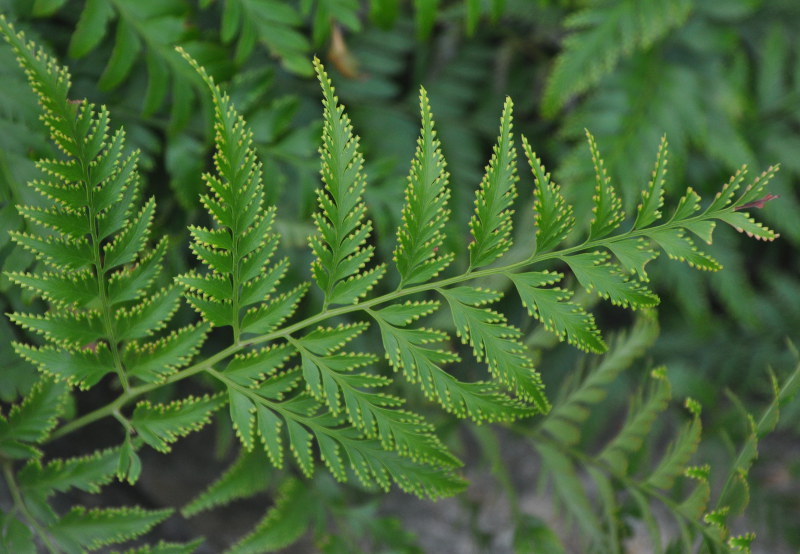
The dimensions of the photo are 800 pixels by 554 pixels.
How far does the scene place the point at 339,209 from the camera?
37.0 inches

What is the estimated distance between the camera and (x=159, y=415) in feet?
3.56

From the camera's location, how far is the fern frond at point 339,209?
895mm

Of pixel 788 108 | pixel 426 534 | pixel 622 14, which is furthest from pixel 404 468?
pixel 788 108

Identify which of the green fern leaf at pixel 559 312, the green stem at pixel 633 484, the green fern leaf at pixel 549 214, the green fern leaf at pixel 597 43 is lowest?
the green stem at pixel 633 484

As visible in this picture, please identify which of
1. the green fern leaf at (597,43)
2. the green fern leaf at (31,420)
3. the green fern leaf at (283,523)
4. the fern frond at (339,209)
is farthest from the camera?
the green fern leaf at (597,43)

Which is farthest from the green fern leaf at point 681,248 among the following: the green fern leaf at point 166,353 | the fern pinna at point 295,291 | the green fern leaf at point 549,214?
the green fern leaf at point 166,353

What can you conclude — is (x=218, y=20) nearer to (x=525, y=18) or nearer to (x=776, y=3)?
(x=525, y=18)

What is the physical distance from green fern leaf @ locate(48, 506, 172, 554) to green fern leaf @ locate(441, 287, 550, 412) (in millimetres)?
591

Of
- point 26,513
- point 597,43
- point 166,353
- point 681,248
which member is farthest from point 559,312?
point 597,43

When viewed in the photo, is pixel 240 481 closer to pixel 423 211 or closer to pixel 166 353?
pixel 166 353

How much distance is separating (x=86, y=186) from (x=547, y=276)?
65 cm

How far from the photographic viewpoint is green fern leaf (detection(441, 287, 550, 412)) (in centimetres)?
96

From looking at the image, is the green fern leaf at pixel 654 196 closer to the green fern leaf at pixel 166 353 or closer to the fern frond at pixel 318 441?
the fern frond at pixel 318 441

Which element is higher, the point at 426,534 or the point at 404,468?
the point at 404,468
